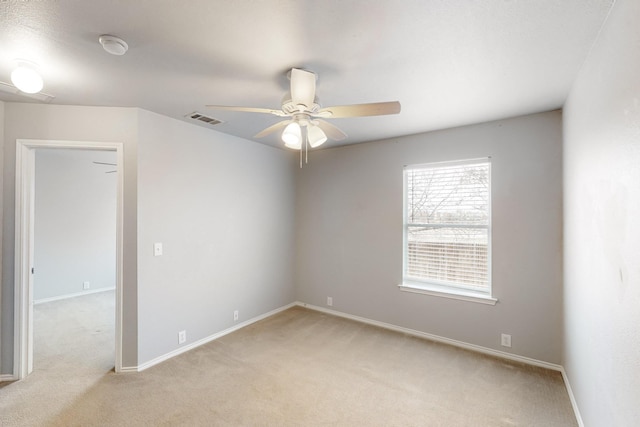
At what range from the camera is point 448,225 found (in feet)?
10.8

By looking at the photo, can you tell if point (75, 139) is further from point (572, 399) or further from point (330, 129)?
point (572, 399)

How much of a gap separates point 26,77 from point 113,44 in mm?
661

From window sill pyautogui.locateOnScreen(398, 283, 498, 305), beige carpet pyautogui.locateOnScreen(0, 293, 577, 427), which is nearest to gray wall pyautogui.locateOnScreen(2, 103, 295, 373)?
beige carpet pyautogui.locateOnScreen(0, 293, 577, 427)

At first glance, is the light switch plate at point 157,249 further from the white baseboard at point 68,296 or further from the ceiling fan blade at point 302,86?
the white baseboard at point 68,296

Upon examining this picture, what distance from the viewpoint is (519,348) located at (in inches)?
111

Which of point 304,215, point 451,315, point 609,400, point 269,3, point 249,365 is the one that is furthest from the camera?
point 304,215

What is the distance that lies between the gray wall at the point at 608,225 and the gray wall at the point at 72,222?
6.14 m

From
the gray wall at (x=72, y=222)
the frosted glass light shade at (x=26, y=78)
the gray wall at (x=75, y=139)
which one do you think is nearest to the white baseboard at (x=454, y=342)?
the gray wall at (x=75, y=139)

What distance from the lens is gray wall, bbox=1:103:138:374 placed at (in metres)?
2.46

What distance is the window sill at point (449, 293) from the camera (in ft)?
9.87

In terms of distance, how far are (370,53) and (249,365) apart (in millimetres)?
2845

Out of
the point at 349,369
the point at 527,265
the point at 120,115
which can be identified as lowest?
the point at 349,369

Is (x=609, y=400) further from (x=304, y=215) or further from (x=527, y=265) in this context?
(x=304, y=215)

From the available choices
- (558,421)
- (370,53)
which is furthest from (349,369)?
A: (370,53)
